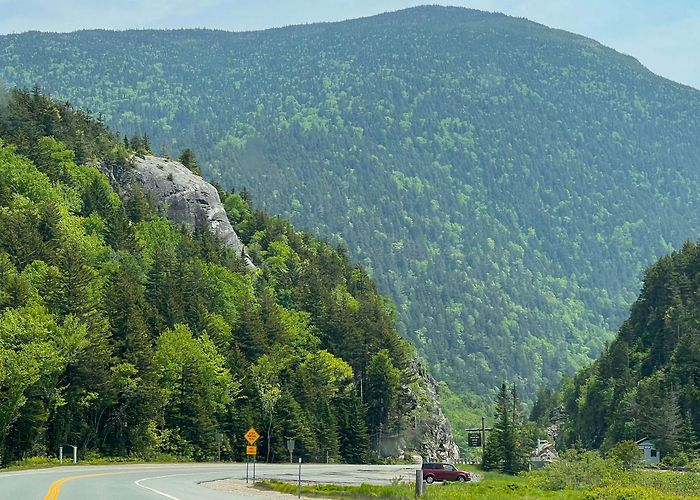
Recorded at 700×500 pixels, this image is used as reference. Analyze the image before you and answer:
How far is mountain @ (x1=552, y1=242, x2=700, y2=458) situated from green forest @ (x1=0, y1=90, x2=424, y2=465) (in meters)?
27.9

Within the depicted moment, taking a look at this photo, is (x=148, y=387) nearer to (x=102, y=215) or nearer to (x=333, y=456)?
(x=333, y=456)

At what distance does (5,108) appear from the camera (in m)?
151

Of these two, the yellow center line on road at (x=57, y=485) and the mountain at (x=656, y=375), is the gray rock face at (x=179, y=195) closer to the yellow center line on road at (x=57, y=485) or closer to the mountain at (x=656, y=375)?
the mountain at (x=656, y=375)

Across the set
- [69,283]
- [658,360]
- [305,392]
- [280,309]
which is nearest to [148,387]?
[69,283]

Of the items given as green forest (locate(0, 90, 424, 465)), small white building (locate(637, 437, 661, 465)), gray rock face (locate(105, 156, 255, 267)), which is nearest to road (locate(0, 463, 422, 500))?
green forest (locate(0, 90, 424, 465))

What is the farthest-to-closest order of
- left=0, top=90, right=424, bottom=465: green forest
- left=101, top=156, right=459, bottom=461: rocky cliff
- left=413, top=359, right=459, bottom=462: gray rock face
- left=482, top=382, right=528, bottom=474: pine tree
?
left=101, top=156, right=459, bottom=461: rocky cliff
left=413, top=359, right=459, bottom=462: gray rock face
left=482, top=382, right=528, bottom=474: pine tree
left=0, top=90, right=424, bottom=465: green forest

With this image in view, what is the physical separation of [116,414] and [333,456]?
34.7 m

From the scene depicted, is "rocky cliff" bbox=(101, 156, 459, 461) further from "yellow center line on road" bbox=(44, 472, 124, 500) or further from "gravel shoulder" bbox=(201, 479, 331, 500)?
"yellow center line on road" bbox=(44, 472, 124, 500)

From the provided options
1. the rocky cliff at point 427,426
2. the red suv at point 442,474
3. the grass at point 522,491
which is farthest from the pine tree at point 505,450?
the rocky cliff at point 427,426

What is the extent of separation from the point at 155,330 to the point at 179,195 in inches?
2283

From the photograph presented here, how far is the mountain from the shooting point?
128 meters

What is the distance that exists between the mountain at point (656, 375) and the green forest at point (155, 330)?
27854 millimetres

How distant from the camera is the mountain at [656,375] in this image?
419 ft

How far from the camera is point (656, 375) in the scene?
461 feet
